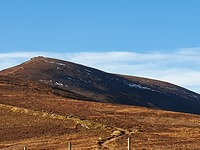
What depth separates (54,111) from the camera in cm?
7506

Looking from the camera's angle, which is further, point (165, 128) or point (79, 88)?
point (79, 88)

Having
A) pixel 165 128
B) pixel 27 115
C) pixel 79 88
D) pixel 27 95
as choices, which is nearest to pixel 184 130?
pixel 165 128

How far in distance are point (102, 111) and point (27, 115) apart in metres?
12.6

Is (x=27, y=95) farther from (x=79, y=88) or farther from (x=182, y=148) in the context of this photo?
(x=79, y=88)

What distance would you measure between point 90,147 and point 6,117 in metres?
30.9

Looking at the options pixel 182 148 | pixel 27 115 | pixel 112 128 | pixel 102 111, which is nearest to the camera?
pixel 182 148

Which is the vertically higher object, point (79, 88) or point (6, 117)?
point (79, 88)

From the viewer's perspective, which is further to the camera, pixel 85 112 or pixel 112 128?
pixel 85 112

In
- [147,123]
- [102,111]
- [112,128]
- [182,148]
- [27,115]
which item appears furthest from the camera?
[102,111]

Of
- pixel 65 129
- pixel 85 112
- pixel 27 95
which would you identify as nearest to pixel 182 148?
pixel 65 129

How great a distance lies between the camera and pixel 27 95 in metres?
95.8

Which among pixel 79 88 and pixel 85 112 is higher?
pixel 79 88

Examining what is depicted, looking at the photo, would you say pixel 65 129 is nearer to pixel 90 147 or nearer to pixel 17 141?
pixel 17 141

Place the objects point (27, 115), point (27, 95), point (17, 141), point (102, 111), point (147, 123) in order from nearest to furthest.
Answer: point (17, 141)
point (147, 123)
point (27, 115)
point (102, 111)
point (27, 95)
